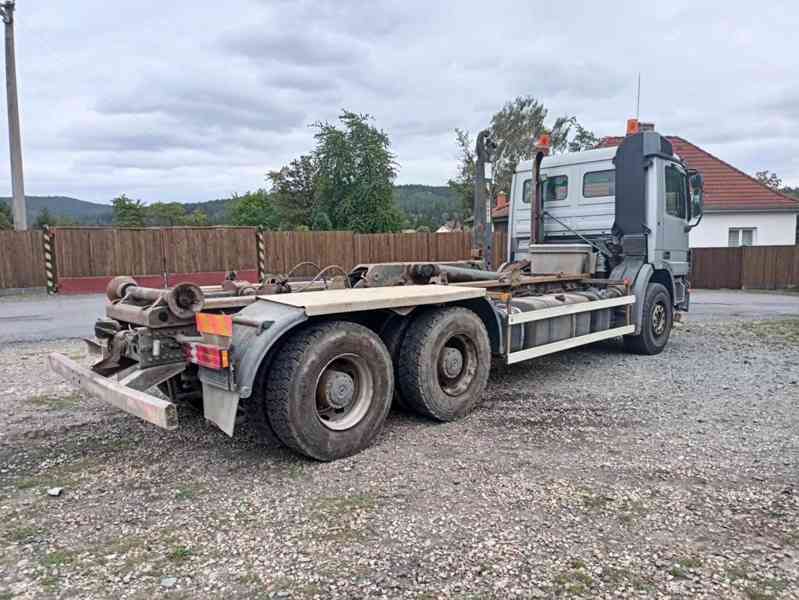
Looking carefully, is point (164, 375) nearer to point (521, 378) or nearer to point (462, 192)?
point (521, 378)

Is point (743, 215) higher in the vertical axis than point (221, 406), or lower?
higher

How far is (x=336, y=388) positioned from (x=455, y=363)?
1298 mm

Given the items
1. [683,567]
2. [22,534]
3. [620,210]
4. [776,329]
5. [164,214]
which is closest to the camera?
[683,567]

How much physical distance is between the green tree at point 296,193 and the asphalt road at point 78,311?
88.7 feet

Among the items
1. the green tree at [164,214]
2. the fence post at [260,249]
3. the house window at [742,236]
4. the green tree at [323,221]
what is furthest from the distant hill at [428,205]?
the fence post at [260,249]

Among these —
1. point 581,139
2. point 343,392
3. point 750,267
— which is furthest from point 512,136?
point 343,392

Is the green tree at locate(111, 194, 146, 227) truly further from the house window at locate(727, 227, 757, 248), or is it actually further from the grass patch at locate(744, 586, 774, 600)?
the grass patch at locate(744, 586, 774, 600)

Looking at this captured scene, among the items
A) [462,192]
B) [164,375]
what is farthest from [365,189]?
[164,375]

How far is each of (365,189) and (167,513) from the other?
3032 centimetres

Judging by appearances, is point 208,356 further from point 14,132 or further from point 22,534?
point 14,132

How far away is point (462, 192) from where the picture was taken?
4297 cm

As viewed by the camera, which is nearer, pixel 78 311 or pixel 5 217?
pixel 78 311

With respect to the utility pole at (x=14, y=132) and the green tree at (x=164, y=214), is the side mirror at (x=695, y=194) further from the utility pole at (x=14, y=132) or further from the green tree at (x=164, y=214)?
the green tree at (x=164, y=214)

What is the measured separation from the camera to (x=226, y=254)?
66.6 ft
